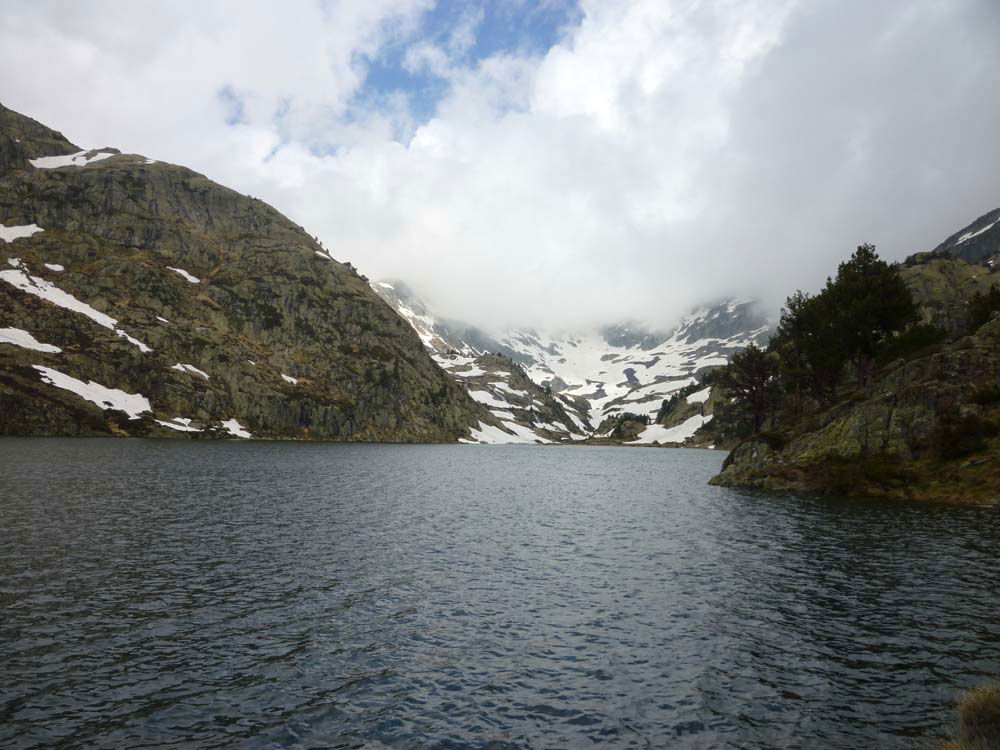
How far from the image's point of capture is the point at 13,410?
452ft

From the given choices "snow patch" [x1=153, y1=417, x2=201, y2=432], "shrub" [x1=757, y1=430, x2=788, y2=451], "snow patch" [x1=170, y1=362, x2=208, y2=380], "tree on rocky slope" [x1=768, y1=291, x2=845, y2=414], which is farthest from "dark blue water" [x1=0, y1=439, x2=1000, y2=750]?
"snow patch" [x1=170, y1=362, x2=208, y2=380]

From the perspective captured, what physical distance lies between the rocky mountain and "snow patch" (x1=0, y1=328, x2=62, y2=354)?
190435 mm

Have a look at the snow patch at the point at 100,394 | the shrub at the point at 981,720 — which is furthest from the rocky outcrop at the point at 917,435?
the snow patch at the point at 100,394

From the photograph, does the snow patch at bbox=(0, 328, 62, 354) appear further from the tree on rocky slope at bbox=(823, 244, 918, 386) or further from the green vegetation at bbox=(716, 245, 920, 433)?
the tree on rocky slope at bbox=(823, 244, 918, 386)

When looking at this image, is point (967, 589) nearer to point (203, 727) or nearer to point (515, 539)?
point (515, 539)

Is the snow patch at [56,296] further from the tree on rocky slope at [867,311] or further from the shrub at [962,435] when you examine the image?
the shrub at [962,435]

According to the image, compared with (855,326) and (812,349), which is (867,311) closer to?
(855,326)

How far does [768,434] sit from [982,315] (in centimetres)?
3162

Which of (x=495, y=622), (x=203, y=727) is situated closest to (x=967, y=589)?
(x=495, y=622)

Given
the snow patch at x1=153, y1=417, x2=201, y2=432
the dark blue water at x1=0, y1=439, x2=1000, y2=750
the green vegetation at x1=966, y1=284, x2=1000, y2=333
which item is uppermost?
the green vegetation at x1=966, y1=284, x2=1000, y2=333

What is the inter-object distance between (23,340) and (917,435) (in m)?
211

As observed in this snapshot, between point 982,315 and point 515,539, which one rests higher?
point 982,315

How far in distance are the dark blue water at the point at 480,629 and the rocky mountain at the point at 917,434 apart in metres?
12.9

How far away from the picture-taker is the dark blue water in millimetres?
16094
